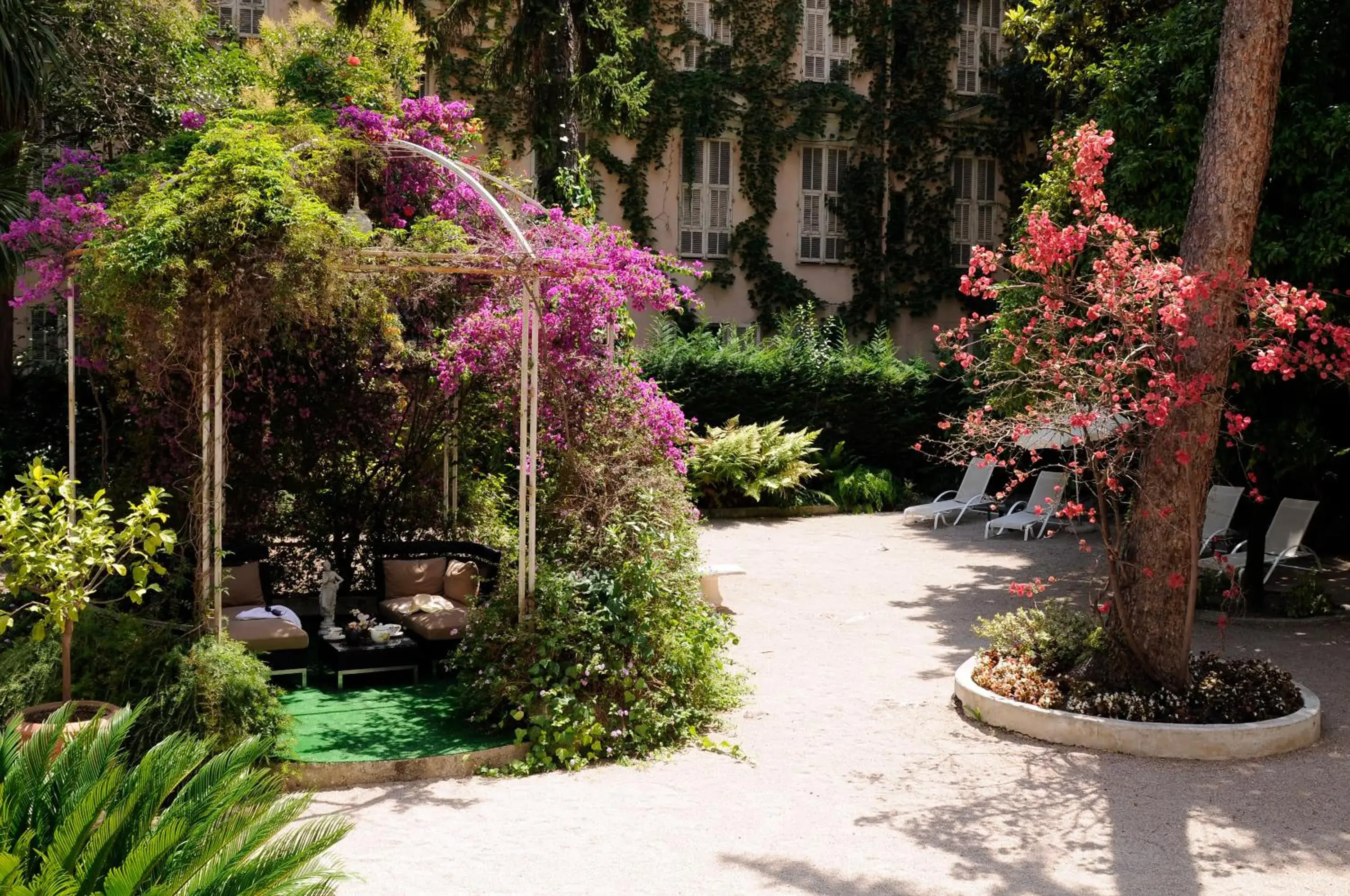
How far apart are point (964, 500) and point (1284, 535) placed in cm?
559

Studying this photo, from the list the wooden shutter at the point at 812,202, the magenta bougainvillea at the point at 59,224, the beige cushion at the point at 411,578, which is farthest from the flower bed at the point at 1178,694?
the wooden shutter at the point at 812,202

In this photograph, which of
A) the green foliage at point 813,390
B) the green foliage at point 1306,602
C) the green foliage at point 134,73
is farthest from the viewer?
the green foliage at point 813,390

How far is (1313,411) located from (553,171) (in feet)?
23.7

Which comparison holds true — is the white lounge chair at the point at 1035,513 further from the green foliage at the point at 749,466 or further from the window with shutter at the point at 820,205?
the window with shutter at the point at 820,205

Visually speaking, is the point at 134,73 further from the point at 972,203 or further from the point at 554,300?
the point at 972,203

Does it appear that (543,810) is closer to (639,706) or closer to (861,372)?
(639,706)

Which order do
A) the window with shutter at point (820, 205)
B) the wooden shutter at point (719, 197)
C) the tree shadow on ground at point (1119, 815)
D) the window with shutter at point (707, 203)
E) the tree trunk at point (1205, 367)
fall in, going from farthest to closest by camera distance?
the window with shutter at point (820, 205), the wooden shutter at point (719, 197), the window with shutter at point (707, 203), the tree trunk at point (1205, 367), the tree shadow on ground at point (1119, 815)

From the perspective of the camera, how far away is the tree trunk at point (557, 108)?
12.4 meters

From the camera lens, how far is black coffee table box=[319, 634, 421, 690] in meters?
8.38

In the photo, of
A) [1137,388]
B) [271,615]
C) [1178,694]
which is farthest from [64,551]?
[1178,694]

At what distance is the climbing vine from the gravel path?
598 inches

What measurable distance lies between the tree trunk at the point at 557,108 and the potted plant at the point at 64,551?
6585 mm

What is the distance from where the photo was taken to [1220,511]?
13.7 m

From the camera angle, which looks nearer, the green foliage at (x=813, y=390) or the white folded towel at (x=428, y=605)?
the white folded towel at (x=428, y=605)
